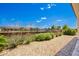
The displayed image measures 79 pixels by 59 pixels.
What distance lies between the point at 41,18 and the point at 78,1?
0.47 metres

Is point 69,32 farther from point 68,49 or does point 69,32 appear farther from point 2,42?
point 2,42

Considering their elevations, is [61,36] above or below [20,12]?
below

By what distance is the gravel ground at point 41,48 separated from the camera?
2.27m

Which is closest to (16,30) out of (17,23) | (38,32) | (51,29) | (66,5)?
(17,23)

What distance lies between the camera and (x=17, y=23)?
234 centimetres

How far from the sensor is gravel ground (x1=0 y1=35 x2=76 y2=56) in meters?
2.27

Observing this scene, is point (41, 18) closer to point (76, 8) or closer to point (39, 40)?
point (39, 40)

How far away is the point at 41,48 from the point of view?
2.30m

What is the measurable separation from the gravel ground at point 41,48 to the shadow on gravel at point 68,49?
0.04m

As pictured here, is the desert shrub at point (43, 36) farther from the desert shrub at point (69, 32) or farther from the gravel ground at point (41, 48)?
the desert shrub at point (69, 32)

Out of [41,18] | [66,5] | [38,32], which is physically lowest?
[38,32]

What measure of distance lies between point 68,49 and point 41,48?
0.32m

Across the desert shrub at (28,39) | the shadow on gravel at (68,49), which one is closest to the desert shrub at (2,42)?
the desert shrub at (28,39)

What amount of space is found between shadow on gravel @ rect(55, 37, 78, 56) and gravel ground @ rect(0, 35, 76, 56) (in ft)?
0.12
